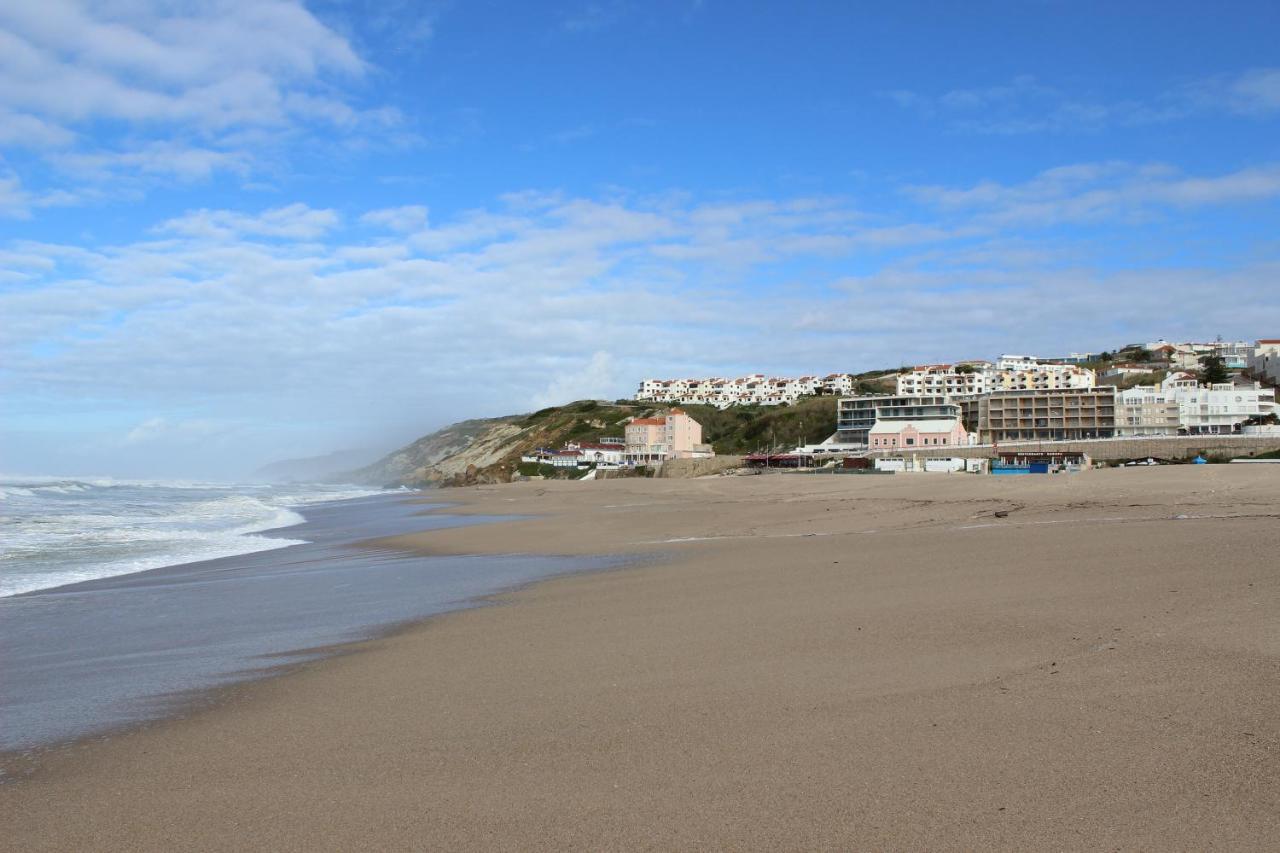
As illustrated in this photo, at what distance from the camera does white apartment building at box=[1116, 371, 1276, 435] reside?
263 feet

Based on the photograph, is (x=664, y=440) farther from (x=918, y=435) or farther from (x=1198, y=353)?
(x=1198, y=353)

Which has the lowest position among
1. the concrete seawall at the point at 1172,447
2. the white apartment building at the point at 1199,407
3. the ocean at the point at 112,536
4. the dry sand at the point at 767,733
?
the ocean at the point at 112,536

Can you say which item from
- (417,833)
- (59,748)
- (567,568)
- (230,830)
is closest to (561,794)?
(417,833)

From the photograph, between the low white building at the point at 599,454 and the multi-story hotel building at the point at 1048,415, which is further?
the low white building at the point at 599,454

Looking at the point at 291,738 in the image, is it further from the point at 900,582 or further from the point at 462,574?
the point at 462,574

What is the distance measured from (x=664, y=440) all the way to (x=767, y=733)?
90.1 meters

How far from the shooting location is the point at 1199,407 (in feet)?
267

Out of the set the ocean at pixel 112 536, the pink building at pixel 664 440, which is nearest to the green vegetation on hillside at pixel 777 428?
the pink building at pixel 664 440

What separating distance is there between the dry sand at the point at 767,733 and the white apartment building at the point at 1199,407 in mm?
86105

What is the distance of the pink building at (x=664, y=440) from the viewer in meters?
92.8

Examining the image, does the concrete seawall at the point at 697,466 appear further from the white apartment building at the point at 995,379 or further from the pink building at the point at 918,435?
the white apartment building at the point at 995,379

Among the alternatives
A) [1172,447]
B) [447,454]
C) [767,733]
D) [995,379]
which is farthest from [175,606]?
[447,454]

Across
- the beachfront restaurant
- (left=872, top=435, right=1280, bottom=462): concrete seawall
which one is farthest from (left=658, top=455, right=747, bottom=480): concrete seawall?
the beachfront restaurant

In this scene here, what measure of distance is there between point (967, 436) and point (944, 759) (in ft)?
268
